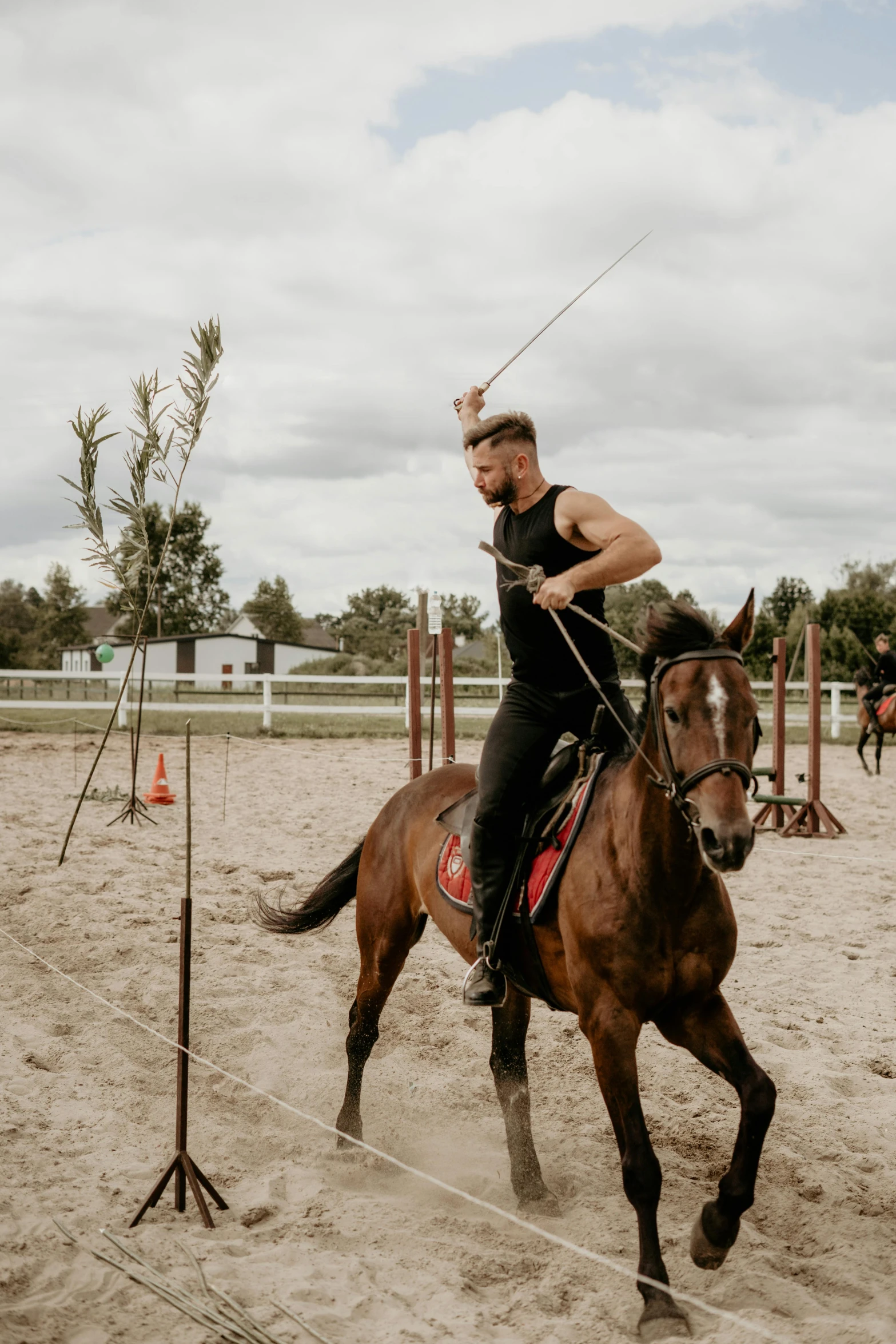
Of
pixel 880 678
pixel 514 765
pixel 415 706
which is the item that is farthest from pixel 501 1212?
pixel 880 678


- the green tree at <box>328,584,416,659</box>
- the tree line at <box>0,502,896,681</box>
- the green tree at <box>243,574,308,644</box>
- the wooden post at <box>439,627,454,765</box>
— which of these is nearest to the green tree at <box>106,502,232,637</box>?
the tree line at <box>0,502,896,681</box>

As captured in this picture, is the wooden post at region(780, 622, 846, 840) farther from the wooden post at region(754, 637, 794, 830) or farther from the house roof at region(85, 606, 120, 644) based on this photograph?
the house roof at region(85, 606, 120, 644)

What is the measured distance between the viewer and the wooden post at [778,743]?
10.4 m

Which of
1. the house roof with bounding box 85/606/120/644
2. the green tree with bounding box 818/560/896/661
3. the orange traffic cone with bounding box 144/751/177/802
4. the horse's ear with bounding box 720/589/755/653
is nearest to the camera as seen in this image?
the horse's ear with bounding box 720/589/755/653

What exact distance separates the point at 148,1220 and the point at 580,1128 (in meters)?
1.87

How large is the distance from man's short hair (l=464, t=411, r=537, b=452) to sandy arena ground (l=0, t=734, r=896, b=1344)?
278cm

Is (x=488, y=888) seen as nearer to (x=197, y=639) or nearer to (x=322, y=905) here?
(x=322, y=905)

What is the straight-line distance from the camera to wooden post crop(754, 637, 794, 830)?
10391mm

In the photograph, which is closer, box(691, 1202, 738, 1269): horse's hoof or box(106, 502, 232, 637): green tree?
box(691, 1202, 738, 1269): horse's hoof

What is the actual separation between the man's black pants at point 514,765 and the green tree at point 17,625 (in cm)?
5506

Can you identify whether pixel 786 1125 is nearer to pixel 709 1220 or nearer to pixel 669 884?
pixel 709 1220

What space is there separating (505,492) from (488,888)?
143 cm

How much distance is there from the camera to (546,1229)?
3.60 m

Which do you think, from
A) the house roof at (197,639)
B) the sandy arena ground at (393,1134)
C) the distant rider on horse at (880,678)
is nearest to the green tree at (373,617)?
the house roof at (197,639)
